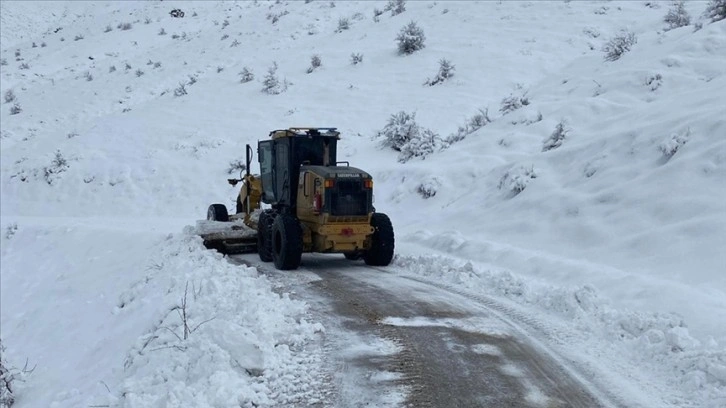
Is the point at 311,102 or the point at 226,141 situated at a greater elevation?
the point at 311,102

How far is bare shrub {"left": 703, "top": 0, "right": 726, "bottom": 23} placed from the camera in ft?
63.1

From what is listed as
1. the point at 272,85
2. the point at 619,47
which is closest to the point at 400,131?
the point at 619,47

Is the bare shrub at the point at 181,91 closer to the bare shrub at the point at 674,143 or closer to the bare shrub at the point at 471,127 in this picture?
the bare shrub at the point at 471,127

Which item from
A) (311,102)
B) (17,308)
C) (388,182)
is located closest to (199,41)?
(311,102)

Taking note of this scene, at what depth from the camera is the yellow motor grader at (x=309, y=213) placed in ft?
35.2

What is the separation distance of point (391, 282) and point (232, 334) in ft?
13.8

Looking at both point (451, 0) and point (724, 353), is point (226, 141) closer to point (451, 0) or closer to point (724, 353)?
point (451, 0)

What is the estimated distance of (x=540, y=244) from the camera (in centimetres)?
1128

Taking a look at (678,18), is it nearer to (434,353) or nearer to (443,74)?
(443,74)

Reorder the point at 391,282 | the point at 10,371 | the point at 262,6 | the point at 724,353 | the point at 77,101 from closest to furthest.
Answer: the point at 724,353 < the point at 10,371 < the point at 391,282 < the point at 77,101 < the point at 262,6

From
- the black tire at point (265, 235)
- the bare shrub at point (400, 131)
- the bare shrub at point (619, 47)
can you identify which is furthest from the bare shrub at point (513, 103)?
the black tire at point (265, 235)

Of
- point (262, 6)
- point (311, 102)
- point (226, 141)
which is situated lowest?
point (226, 141)

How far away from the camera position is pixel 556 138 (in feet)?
51.2

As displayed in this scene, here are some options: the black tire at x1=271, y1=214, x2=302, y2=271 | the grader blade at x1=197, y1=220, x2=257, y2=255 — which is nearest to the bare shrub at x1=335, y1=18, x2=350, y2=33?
the grader blade at x1=197, y1=220, x2=257, y2=255
